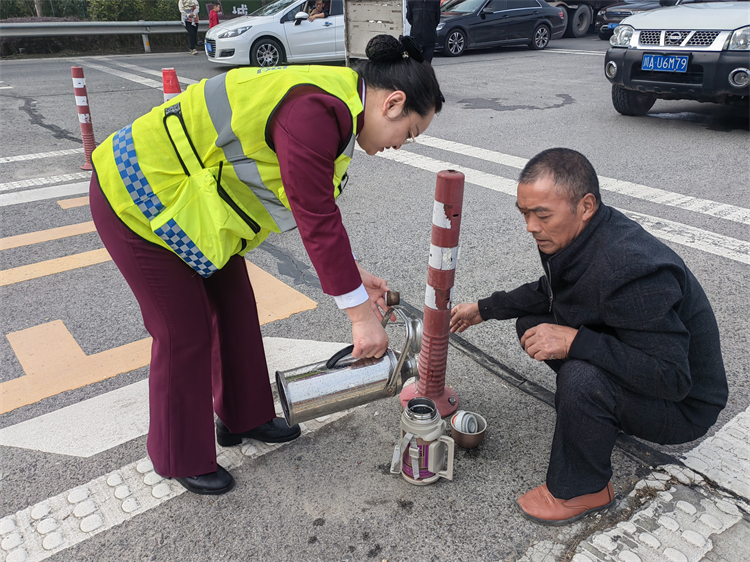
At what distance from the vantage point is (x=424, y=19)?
9000 mm

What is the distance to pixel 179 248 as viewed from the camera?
1.82m

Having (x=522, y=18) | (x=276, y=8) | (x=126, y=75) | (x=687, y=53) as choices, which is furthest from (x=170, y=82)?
(x=522, y=18)

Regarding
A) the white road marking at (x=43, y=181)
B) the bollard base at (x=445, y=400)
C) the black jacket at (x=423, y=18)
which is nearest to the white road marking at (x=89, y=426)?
the bollard base at (x=445, y=400)

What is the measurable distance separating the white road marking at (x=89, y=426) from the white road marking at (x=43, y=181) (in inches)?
147

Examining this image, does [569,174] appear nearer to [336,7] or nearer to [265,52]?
[265,52]

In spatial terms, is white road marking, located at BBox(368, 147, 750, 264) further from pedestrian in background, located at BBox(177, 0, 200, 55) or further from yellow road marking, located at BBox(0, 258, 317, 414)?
pedestrian in background, located at BBox(177, 0, 200, 55)

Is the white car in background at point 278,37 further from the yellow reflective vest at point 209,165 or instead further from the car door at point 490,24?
the yellow reflective vest at point 209,165

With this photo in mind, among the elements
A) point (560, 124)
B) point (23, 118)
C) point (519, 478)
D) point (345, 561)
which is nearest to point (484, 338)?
point (519, 478)

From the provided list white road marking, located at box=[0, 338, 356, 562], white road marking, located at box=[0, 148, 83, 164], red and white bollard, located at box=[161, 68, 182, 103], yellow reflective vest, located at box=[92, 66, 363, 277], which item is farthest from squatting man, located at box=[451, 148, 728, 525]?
white road marking, located at box=[0, 148, 83, 164]

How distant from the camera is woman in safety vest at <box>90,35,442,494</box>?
163 centimetres

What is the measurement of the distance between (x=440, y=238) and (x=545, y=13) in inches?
575

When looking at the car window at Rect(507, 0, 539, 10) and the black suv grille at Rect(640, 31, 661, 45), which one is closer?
the black suv grille at Rect(640, 31, 661, 45)

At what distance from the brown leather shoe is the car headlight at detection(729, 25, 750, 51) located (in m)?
6.06

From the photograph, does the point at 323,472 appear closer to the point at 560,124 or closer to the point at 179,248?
the point at 179,248
